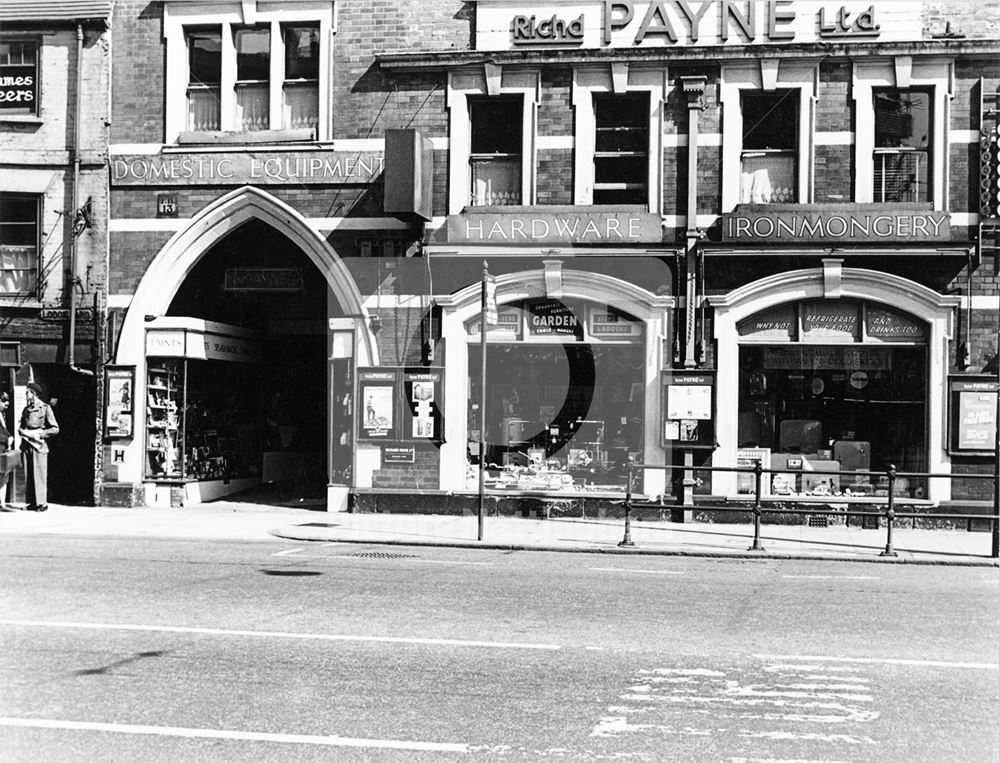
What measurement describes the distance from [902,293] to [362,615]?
11292mm

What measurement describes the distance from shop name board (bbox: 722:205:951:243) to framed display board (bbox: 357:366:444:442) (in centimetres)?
518

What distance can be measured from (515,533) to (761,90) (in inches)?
306

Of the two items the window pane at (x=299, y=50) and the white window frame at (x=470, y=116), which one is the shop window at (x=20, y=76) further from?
the white window frame at (x=470, y=116)

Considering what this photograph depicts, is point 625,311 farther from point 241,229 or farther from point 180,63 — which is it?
point 180,63

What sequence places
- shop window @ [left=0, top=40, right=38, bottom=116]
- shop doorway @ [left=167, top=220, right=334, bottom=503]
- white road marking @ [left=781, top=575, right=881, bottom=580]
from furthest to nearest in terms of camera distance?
shop doorway @ [left=167, top=220, right=334, bottom=503] → shop window @ [left=0, top=40, right=38, bottom=116] → white road marking @ [left=781, top=575, right=881, bottom=580]

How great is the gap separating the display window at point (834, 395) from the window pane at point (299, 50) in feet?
27.2

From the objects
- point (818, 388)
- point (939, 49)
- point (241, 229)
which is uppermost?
point (939, 49)

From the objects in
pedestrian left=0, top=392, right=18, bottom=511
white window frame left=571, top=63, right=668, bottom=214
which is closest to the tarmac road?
pedestrian left=0, top=392, right=18, bottom=511

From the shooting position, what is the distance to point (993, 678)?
7.33m

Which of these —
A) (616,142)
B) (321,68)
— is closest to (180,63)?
(321,68)

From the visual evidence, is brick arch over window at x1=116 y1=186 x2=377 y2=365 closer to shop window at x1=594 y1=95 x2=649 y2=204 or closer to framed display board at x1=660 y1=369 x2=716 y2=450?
shop window at x1=594 y1=95 x2=649 y2=204

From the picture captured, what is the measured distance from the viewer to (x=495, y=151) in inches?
742

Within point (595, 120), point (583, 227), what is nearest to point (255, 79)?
point (595, 120)

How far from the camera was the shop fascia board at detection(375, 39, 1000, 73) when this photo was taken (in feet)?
57.3
